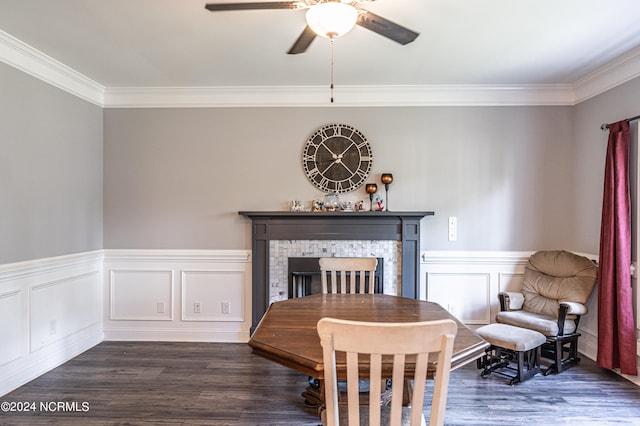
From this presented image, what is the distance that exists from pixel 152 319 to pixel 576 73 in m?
4.75

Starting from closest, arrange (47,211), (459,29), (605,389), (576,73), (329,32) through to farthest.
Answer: (329,32)
(459,29)
(605,389)
(47,211)
(576,73)

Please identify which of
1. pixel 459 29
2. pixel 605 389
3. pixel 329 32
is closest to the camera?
pixel 329 32

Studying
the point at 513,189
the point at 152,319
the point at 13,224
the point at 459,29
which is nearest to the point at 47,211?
the point at 13,224

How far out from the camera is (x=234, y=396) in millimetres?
2734

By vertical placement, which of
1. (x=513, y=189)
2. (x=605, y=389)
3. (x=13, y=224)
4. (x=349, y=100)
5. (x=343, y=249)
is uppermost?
(x=349, y=100)

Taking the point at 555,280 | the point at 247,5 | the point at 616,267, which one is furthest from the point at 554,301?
the point at 247,5

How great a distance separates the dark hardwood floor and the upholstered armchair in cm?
21

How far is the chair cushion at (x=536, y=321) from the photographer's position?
10.2 ft

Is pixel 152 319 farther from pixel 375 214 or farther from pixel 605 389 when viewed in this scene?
pixel 605 389

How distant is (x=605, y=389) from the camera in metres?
2.85

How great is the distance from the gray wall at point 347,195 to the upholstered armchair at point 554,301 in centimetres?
36

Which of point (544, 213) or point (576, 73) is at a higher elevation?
point (576, 73)

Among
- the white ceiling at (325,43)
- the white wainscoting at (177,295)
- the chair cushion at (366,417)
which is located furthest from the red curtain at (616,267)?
the white wainscoting at (177,295)

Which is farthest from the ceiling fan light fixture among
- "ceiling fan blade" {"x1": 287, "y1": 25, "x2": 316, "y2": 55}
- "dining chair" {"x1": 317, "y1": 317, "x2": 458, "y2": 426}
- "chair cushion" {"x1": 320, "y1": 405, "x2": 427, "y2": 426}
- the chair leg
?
the chair leg
